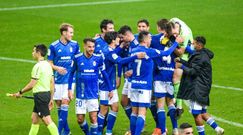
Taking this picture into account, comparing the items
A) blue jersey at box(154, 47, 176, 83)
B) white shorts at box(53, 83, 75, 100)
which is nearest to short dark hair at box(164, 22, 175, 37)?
blue jersey at box(154, 47, 176, 83)

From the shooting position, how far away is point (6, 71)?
87.8 feet

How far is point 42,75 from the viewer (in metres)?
17.9

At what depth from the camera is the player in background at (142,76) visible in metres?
18.1

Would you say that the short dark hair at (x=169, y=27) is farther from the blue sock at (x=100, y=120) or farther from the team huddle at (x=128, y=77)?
the blue sock at (x=100, y=120)

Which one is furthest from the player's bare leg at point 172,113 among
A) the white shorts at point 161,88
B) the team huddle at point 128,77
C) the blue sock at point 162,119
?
the blue sock at point 162,119

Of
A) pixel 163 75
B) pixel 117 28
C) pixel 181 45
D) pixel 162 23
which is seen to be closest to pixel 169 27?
pixel 162 23

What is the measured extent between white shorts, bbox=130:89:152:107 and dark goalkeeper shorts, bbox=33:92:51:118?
195 centimetres

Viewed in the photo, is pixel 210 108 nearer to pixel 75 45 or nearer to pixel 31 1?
pixel 75 45

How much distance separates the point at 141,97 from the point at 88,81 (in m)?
1.28

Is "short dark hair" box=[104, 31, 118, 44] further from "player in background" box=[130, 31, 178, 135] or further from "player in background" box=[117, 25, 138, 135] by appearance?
"player in background" box=[130, 31, 178, 135]

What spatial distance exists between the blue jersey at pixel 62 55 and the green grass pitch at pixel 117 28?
1.48 meters

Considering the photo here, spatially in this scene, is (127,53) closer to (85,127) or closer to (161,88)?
(161,88)

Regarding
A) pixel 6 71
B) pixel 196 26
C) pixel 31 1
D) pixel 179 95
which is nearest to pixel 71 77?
pixel 179 95

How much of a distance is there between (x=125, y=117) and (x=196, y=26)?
40.6ft
